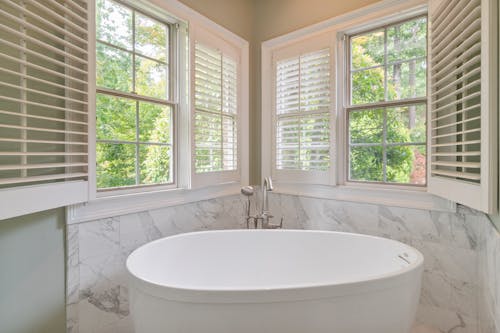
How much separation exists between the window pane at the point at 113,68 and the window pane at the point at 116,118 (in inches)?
3.7

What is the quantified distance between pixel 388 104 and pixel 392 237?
3.29ft

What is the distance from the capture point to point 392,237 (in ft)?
6.48

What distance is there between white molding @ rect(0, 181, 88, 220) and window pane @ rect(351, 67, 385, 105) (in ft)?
6.80

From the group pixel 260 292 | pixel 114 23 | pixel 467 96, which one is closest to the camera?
pixel 260 292

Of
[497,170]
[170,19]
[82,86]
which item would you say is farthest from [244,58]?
[497,170]

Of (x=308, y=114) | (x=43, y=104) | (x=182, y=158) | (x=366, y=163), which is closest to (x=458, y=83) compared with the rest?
(x=366, y=163)

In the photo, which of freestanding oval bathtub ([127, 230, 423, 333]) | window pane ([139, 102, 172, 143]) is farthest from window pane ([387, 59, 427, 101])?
window pane ([139, 102, 172, 143])

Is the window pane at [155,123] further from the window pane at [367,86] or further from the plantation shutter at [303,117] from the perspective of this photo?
the window pane at [367,86]

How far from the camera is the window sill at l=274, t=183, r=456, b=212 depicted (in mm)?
1790

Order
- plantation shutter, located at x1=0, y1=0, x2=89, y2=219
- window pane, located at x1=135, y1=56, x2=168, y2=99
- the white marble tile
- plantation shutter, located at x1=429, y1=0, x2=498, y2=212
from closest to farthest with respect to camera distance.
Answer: plantation shutter, located at x1=429, y1=0, x2=498, y2=212 < plantation shutter, located at x1=0, y1=0, x2=89, y2=219 < the white marble tile < window pane, located at x1=135, y1=56, x2=168, y2=99

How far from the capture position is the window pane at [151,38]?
73.7 inches

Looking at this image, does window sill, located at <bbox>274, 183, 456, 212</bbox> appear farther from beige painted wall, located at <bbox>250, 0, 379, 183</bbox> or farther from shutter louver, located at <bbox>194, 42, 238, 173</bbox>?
shutter louver, located at <bbox>194, 42, 238, 173</bbox>

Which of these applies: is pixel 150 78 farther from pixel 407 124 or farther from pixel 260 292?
pixel 407 124

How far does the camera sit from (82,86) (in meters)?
1.46
